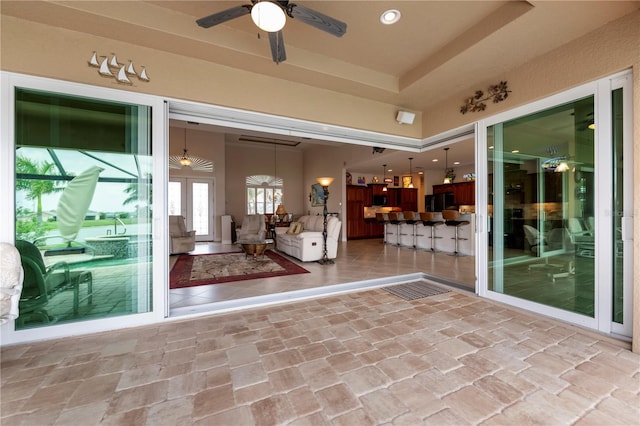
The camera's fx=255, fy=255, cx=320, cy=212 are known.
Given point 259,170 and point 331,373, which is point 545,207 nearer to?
point 331,373

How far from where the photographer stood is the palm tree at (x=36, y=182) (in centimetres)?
225

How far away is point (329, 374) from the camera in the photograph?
1782mm

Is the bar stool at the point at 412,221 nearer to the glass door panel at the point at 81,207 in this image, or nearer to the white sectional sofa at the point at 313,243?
the white sectional sofa at the point at 313,243

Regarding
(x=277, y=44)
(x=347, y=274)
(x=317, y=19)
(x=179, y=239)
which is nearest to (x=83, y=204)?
(x=277, y=44)

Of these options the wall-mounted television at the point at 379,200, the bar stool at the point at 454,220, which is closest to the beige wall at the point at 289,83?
the bar stool at the point at 454,220

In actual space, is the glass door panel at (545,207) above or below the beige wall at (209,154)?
below

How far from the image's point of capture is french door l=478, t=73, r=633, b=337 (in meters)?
2.28

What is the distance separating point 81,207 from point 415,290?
4029 millimetres

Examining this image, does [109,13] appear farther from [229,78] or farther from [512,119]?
[512,119]

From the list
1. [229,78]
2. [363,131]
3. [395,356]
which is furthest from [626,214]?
[229,78]

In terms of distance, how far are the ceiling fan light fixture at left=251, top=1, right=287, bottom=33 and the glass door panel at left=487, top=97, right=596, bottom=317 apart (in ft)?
9.59

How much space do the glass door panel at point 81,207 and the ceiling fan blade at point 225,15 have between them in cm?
119

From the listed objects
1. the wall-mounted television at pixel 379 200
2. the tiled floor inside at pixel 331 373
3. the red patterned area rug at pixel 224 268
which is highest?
the wall-mounted television at pixel 379 200

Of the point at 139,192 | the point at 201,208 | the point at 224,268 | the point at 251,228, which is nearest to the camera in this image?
the point at 139,192
